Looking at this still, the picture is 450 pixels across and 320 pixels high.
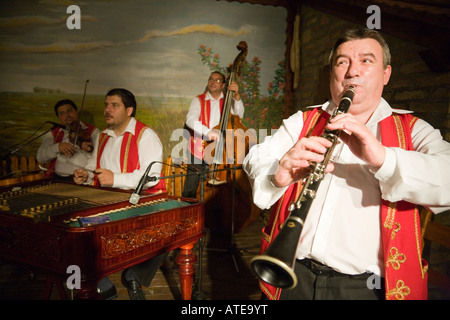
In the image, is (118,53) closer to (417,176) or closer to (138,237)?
(138,237)

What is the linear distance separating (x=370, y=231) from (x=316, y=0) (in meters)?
5.22

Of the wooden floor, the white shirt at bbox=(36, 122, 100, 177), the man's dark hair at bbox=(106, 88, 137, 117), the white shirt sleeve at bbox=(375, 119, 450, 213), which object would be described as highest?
the man's dark hair at bbox=(106, 88, 137, 117)

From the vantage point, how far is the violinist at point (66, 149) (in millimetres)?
3713

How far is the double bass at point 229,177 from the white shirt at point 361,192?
8.31ft

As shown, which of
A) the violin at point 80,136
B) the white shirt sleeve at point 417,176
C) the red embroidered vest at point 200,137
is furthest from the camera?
the red embroidered vest at point 200,137

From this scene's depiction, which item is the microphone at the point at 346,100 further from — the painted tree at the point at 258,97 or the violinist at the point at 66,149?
the painted tree at the point at 258,97

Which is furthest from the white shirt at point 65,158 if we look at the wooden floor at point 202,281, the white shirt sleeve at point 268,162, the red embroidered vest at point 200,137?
the white shirt sleeve at point 268,162

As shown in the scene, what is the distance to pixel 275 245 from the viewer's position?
86cm

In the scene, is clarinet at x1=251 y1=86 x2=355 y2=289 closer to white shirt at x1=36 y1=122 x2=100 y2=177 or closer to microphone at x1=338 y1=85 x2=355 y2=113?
microphone at x1=338 y1=85 x2=355 y2=113

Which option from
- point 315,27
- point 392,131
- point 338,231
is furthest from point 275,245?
point 315,27

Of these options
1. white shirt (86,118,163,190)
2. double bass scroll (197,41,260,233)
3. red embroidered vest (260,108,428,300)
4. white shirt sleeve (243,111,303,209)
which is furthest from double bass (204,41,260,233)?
red embroidered vest (260,108,428,300)

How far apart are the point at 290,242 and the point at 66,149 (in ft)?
12.2

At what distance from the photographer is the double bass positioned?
3.95 meters

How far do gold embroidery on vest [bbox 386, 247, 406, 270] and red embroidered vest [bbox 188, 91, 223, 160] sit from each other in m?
3.61
